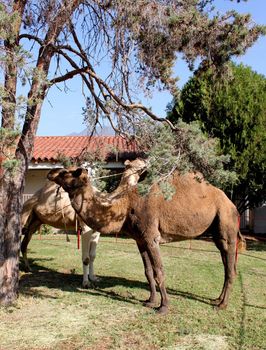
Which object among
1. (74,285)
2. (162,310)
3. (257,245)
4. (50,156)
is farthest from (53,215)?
(50,156)

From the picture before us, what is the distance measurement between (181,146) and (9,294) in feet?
12.1

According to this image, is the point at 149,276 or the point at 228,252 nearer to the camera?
the point at 228,252

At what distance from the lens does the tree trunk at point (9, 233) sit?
307 inches

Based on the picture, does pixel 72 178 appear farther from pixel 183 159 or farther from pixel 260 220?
pixel 260 220

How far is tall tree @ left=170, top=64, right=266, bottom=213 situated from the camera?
16656 millimetres

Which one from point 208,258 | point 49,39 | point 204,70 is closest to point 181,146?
point 204,70

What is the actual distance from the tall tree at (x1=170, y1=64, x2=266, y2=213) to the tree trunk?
982 cm

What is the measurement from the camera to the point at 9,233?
26.0ft

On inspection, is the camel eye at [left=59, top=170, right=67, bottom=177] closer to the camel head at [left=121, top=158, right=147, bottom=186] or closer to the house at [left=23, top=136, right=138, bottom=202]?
the camel head at [left=121, top=158, right=147, bottom=186]

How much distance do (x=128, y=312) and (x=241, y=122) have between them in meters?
10.8

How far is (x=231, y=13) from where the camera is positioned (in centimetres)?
754

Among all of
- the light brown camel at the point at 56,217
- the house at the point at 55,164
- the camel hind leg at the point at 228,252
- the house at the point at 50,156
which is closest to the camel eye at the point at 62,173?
the light brown camel at the point at 56,217

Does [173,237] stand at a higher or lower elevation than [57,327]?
higher

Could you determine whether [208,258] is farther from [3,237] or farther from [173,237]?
[3,237]
